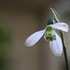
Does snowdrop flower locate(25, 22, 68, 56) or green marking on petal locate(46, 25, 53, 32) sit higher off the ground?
green marking on petal locate(46, 25, 53, 32)

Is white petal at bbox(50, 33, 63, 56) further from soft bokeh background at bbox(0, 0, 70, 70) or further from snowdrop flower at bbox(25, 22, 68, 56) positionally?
soft bokeh background at bbox(0, 0, 70, 70)

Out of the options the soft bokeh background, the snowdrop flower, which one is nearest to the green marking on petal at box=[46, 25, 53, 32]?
the snowdrop flower

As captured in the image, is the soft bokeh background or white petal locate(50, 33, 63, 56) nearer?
white petal locate(50, 33, 63, 56)

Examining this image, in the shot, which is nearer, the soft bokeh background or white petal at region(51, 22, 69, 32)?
white petal at region(51, 22, 69, 32)

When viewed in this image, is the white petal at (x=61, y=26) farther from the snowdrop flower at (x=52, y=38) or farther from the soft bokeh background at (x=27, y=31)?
the soft bokeh background at (x=27, y=31)

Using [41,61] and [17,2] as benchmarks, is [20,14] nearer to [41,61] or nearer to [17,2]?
[17,2]

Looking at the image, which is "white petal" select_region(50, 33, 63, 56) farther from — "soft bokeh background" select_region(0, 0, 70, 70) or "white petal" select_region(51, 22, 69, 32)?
"soft bokeh background" select_region(0, 0, 70, 70)

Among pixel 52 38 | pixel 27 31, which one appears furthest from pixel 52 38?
pixel 27 31

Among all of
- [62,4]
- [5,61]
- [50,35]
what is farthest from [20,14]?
[50,35]

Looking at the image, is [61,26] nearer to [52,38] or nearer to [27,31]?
[52,38]
